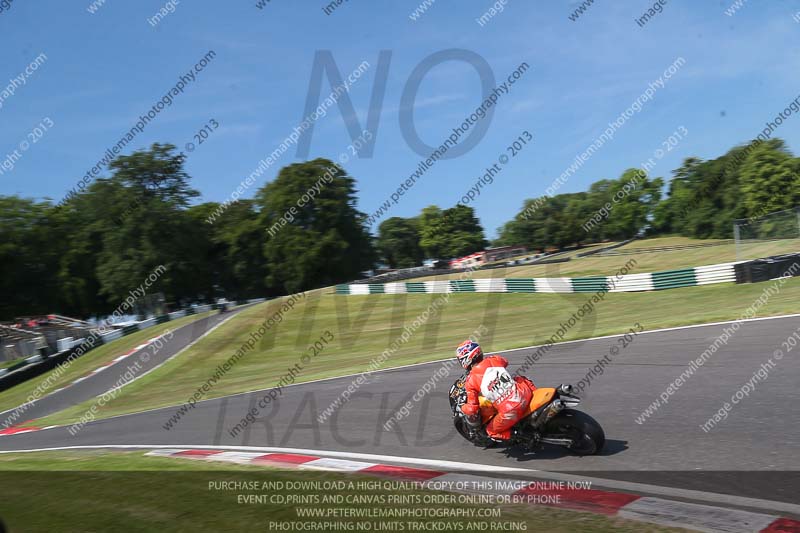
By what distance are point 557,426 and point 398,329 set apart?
869 inches

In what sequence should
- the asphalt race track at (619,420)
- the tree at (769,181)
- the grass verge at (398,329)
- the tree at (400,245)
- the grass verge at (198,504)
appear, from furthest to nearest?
1. the tree at (400,245)
2. the tree at (769,181)
3. the grass verge at (398,329)
4. the asphalt race track at (619,420)
5. the grass verge at (198,504)

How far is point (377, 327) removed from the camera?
101ft

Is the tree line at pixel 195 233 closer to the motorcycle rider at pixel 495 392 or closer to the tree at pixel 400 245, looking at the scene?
the motorcycle rider at pixel 495 392

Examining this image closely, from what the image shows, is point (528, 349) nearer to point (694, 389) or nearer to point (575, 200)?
point (694, 389)

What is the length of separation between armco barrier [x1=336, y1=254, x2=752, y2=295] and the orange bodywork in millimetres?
19797

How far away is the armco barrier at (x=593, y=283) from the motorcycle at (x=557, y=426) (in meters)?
19.8

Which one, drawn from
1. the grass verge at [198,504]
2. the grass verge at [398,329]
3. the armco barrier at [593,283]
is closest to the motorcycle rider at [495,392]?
the grass verge at [198,504]

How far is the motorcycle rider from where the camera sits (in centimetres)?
732

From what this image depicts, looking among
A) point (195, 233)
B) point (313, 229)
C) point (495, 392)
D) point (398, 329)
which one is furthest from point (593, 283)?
point (195, 233)

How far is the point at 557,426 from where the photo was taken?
7113mm

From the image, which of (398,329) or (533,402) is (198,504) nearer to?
(533,402)

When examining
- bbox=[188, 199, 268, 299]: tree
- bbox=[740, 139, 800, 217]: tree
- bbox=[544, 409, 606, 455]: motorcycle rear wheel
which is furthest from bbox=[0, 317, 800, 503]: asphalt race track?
bbox=[740, 139, 800, 217]: tree

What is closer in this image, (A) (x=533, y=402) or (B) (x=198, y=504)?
(B) (x=198, y=504)

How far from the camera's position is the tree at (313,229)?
65.2m
